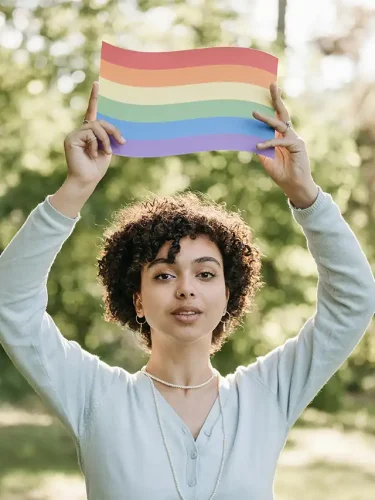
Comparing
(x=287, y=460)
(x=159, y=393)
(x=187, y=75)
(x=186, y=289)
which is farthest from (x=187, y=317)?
(x=287, y=460)

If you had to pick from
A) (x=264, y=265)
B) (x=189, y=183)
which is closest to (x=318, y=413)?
(x=264, y=265)

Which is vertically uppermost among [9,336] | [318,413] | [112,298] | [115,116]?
[318,413]

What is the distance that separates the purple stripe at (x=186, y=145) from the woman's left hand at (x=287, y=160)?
3 cm

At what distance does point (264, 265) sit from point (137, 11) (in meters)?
2.46

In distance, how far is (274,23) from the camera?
8578mm

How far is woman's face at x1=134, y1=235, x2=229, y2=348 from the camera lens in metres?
1.80

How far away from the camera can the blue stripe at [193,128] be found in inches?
70.2

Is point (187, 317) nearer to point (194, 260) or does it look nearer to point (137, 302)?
point (194, 260)

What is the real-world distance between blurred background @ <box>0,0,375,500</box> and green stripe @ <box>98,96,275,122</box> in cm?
414

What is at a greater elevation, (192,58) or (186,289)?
(192,58)

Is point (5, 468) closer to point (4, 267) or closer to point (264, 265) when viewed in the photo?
point (264, 265)

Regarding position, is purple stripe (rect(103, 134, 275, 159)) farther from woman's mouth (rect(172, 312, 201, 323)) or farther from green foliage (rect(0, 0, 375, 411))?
green foliage (rect(0, 0, 375, 411))

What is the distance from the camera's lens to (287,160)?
179 centimetres

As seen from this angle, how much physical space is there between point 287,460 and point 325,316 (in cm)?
601
